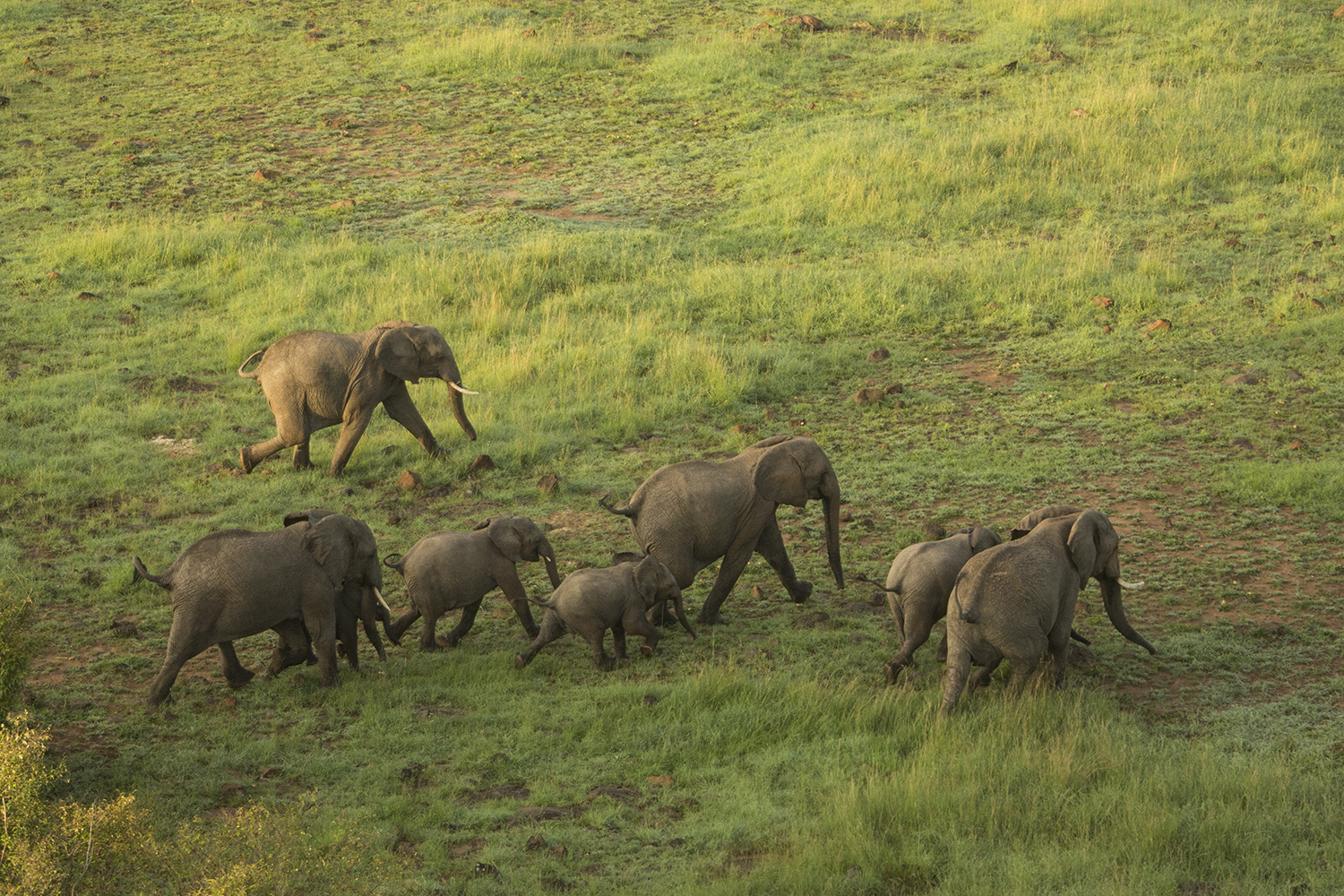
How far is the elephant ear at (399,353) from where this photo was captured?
11.9 m

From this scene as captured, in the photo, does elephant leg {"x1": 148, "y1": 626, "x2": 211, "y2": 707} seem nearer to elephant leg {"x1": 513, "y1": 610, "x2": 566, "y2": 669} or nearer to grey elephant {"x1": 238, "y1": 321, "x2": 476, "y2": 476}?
elephant leg {"x1": 513, "y1": 610, "x2": 566, "y2": 669}

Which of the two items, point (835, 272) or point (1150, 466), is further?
point (835, 272)

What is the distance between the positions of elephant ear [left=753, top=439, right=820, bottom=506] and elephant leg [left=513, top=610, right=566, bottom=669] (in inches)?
73.0

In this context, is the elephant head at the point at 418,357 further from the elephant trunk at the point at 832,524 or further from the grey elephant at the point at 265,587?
the elephant trunk at the point at 832,524

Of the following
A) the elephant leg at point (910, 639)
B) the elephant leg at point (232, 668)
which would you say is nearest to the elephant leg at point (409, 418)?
the elephant leg at point (232, 668)

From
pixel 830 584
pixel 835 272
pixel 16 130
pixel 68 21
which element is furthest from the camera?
pixel 68 21

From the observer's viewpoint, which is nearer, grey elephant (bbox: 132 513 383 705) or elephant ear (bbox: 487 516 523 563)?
grey elephant (bbox: 132 513 383 705)

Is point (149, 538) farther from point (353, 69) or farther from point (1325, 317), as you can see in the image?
point (353, 69)

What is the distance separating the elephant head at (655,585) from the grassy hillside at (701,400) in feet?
1.11

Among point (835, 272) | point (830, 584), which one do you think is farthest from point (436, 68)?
point (830, 584)

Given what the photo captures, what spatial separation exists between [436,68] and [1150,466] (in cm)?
1859

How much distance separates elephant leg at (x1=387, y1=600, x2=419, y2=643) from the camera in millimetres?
8938

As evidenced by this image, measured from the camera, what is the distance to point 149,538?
34.5 ft

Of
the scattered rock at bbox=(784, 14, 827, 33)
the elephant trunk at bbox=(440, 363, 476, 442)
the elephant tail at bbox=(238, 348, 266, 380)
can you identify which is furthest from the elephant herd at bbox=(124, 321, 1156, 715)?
the scattered rock at bbox=(784, 14, 827, 33)
